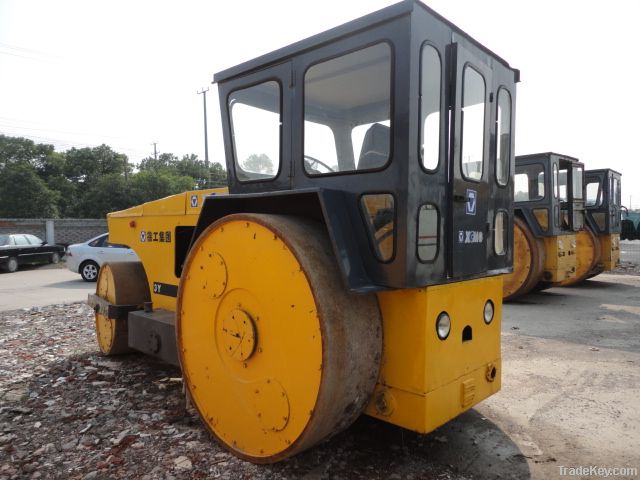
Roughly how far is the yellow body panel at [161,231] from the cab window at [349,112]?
132 cm

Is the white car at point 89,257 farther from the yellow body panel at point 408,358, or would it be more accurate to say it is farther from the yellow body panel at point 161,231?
the yellow body panel at point 408,358

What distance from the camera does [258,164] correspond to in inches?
126

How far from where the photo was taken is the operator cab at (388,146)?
7.96 feet

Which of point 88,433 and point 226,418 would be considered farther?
point 88,433

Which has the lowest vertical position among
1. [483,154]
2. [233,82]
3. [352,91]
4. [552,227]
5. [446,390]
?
[446,390]

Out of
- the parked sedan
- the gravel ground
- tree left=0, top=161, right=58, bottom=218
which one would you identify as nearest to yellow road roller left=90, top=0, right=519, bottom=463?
the gravel ground

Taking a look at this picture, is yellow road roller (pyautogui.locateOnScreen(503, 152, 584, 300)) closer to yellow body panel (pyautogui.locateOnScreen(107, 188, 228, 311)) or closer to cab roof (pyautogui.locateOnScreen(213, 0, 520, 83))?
cab roof (pyautogui.locateOnScreen(213, 0, 520, 83))

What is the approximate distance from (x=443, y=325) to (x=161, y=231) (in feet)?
9.33

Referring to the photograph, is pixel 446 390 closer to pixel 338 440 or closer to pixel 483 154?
pixel 338 440

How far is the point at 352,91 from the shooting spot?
2795mm

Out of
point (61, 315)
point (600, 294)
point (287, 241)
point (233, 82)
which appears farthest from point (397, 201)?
point (600, 294)

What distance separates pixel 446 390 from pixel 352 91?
5.83 ft

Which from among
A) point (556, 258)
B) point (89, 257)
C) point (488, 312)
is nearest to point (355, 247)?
point (488, 312)

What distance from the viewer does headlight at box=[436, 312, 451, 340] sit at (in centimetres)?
261
